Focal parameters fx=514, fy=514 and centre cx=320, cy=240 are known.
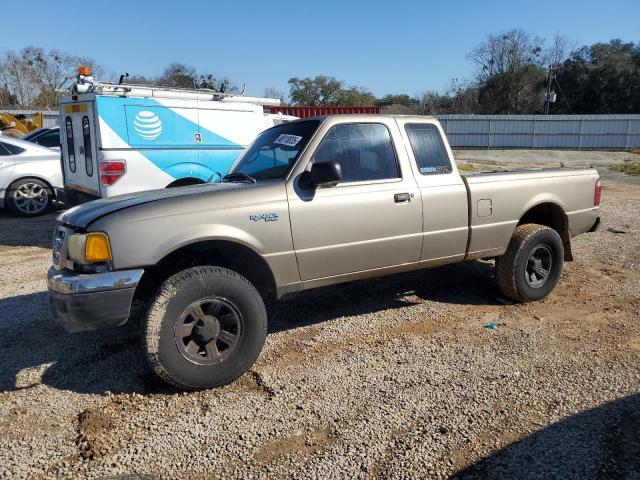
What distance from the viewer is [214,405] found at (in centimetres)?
338

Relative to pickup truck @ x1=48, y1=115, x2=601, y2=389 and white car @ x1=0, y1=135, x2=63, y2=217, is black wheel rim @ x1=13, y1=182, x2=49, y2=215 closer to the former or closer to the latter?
white car @ x1=0, y1=135, x2=63, y2=217

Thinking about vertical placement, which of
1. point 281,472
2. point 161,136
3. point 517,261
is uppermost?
point 161,136

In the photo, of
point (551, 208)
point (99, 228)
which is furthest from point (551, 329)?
point (99, 228)

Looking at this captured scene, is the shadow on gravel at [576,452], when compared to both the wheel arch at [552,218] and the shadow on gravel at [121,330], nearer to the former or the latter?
the shadow on gravel at [121,330]

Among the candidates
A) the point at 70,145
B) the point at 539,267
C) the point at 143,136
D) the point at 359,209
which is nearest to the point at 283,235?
the point at 359,209

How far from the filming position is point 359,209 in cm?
411

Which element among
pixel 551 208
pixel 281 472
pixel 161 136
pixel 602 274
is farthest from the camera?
pixel 161 136

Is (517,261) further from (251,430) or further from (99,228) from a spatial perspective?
(99,228)

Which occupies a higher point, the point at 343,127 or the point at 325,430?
the point at 343,127

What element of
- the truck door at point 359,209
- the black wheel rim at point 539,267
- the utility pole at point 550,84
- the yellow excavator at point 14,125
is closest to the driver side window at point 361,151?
the truck door at point 359,209

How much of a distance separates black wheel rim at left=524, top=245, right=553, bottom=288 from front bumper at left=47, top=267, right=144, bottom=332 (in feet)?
12.5

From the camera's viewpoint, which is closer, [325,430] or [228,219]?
[325,430]

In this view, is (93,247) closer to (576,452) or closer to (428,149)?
(428,149)

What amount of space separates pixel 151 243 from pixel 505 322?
3.23m
